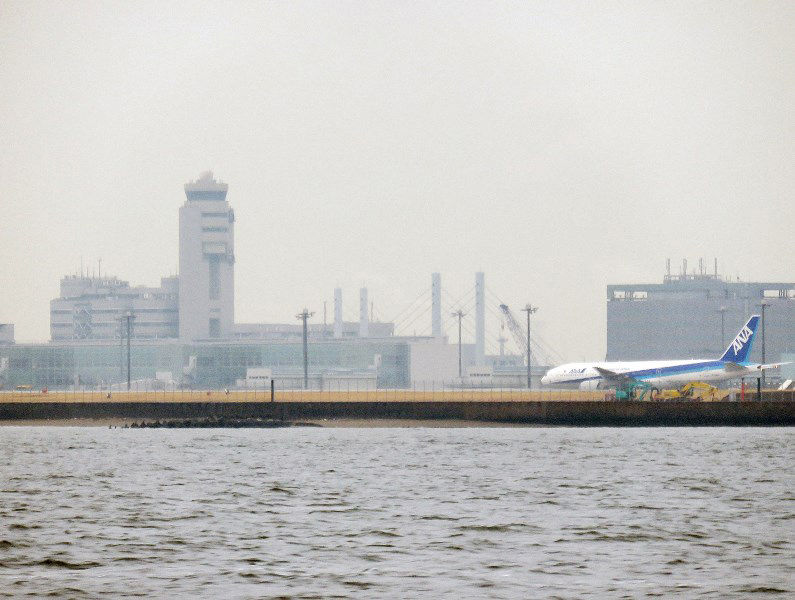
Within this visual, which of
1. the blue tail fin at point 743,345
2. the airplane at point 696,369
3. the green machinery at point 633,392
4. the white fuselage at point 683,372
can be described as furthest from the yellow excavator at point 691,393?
the blue tail fin at point 743,345

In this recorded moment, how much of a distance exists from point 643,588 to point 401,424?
261 feet

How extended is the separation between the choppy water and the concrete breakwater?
2551 centimetres

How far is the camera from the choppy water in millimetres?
34469

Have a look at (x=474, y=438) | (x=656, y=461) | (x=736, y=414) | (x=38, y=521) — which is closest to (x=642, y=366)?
(x=736, y=414)

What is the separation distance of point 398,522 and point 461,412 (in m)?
68.3

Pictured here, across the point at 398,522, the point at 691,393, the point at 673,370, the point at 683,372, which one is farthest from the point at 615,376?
the point at 398,522

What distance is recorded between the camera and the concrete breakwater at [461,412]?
112m

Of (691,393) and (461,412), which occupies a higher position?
(691,393)

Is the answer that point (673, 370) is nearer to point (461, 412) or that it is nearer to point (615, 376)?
point (615, 376)

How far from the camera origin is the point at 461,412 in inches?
4518

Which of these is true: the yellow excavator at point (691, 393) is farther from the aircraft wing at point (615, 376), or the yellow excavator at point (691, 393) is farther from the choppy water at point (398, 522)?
the choppy water at point (398, 522)

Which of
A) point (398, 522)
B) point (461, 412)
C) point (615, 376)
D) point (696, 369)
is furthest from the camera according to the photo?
point (615, 376)

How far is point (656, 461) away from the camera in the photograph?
7469cm

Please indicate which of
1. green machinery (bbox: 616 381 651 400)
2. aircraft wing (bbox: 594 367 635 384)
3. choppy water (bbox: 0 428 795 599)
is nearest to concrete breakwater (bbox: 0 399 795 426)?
green machinery (bbox: 616 381 651 400)
